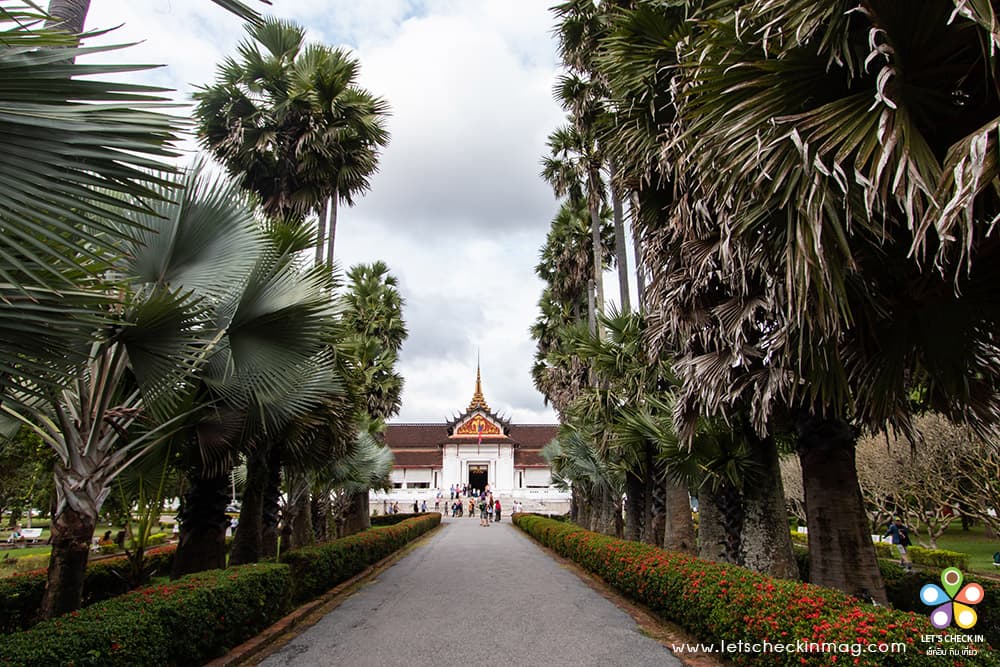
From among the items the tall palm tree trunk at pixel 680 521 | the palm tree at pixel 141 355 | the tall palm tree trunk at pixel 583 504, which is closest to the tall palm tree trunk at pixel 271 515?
the palm tree at pixel 141 355

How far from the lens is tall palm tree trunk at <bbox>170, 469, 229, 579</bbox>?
8.17 m

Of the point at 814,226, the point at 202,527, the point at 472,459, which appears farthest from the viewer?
the point at 472,459

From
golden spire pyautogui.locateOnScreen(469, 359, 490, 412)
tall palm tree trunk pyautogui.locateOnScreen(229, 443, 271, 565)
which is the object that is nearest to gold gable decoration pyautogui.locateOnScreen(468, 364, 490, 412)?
golden spire pyautogui.locateOnScreen(469, 359, 490, 412)

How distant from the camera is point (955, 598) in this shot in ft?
15.5

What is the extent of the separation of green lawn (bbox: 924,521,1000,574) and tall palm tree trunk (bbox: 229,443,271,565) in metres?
19.2

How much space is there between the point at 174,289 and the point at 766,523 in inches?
282

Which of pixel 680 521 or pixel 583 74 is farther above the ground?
pixel 583 74

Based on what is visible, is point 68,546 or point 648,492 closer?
point 68,546

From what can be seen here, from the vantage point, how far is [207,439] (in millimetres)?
7586

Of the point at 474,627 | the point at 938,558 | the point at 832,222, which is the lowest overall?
the point at 938,558

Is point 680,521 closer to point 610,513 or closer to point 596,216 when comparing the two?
point 610,513

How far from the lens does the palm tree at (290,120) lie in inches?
A: 479

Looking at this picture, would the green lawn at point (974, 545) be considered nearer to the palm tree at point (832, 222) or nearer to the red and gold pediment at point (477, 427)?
the palm tree at point (832, 222)

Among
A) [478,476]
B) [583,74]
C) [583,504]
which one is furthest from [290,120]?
[478,476]
